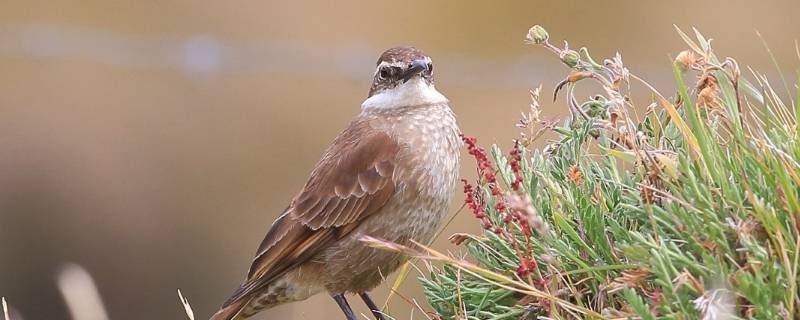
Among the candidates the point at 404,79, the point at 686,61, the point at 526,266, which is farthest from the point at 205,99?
the point at 526,266

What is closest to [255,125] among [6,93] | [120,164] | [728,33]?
[120,164]

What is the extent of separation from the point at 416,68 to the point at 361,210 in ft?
2.04

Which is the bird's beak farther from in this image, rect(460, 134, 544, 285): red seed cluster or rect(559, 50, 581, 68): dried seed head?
rect(460, 134, 544, 285): red seed cluster

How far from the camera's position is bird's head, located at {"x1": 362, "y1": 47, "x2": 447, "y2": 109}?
5.32m

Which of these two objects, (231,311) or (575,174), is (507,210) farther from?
(231,311)

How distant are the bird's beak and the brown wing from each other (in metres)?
0.27

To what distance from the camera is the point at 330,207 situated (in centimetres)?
508

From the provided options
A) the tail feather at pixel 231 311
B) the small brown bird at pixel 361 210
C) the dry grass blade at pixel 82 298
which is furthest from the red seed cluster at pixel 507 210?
the tail feather at pixel 231 311

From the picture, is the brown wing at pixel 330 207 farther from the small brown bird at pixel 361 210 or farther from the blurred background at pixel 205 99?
the blurred background at pixel 205 99

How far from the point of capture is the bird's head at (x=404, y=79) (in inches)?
210

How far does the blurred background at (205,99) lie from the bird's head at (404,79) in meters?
3.84

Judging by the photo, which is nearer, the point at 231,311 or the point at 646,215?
the point at 646,215

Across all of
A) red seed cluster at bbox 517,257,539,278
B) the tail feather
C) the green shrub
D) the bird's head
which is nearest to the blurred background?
the bird's head

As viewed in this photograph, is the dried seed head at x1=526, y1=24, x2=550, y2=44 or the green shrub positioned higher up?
the dried seed head at x1=526, y1=24, x2=550, y2=44
